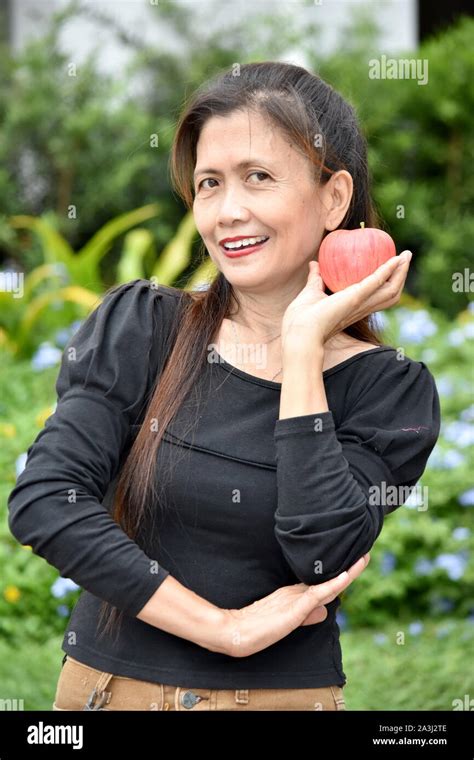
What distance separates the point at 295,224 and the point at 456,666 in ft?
7.66

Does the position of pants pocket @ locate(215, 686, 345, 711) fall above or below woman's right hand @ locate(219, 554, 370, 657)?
below

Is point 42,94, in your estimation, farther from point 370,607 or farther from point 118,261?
point 370,607

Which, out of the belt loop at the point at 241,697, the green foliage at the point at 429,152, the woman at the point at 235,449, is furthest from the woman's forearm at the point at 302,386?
the green foliage at the point at 429,152

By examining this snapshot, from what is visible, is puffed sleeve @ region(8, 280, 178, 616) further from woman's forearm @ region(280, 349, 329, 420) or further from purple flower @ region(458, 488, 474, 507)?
purple flower @ region(458, 488, 474, 507)

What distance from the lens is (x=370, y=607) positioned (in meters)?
4.32

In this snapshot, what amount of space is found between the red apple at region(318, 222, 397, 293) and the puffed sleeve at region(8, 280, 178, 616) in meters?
0.33

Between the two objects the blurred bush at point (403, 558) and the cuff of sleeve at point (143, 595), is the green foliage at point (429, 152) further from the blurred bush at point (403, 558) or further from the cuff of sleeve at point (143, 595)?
the cuff of sleeve at point (143, 595)

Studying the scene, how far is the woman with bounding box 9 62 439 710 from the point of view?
1.84 m

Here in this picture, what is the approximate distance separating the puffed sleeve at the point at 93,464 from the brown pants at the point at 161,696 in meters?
0.16

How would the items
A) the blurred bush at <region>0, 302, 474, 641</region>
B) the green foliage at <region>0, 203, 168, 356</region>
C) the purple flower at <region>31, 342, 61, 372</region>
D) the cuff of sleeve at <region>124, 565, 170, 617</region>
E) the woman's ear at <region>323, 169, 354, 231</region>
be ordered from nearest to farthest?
the cuff of sleeve at <region>124, 565, 170, 617</region>, the woman's ear at <region>323, 169, 354, 231</region>, the blurred bush at <region>0, 302, 474, 641</region>, the purple flower at <region>31, 342, 61, 372</region>, the green foliage at <region>0, 203, 168, 356</region>

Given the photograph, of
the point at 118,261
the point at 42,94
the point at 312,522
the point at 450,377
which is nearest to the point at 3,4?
the point at 42,94

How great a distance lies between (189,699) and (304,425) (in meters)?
0.49

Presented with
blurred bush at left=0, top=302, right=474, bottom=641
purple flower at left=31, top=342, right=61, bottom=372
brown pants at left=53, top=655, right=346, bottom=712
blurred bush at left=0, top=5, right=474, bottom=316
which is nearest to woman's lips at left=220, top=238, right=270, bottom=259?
brown pants at left=53, top=655, right=346, bottom=712

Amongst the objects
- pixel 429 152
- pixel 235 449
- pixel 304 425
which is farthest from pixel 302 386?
pixel 429 152
